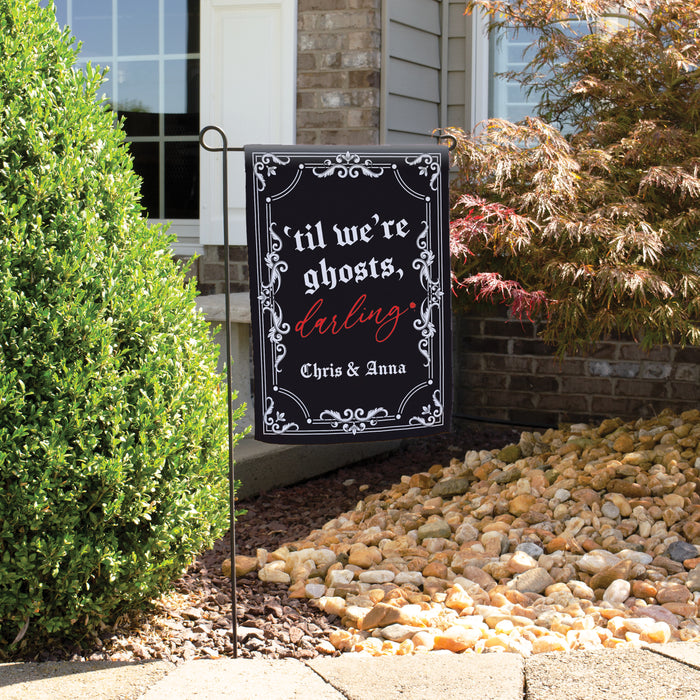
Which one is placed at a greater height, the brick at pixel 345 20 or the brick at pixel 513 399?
the brick at pixel 345 20

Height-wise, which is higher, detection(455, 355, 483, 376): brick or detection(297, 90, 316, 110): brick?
detection(297, 90, 316, 110): brick

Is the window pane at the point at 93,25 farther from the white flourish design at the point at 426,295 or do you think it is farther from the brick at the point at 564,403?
the white flourish design at the point at 426,295

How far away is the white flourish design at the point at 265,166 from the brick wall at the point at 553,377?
9.76ft

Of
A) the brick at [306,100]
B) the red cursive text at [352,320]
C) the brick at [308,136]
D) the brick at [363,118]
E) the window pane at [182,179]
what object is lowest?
the red cursive text at [352,320]

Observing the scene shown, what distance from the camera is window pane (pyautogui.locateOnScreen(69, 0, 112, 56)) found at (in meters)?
6.21

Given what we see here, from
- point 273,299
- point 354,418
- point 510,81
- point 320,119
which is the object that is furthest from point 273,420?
point 510,81

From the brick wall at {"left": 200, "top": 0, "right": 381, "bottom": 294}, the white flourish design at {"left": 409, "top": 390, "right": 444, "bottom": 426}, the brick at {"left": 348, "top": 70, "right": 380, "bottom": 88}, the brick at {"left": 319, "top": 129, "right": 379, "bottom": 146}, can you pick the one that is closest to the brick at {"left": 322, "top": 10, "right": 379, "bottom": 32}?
the brick wall at {"left": 200, "top": 0, "right": 381, "bottom": 294}

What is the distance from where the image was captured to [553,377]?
5.63 metres

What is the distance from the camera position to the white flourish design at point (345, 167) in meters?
2.76

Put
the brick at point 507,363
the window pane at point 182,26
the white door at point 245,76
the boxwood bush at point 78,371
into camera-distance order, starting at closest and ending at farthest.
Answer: the boxwood bush at point 78,371 → the white door at point 245,76 → the brick at point 507,363 → the window pane at point 182,26

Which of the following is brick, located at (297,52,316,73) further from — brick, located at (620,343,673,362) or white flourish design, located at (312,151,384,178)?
white flourish design, located at (312,151,384,178)

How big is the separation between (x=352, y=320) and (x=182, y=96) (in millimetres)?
3869

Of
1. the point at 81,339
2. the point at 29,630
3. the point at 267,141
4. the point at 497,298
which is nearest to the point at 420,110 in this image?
the point at 267,141

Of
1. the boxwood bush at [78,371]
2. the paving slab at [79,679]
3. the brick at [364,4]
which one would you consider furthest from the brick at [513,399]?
the paving slab at [79,679]
